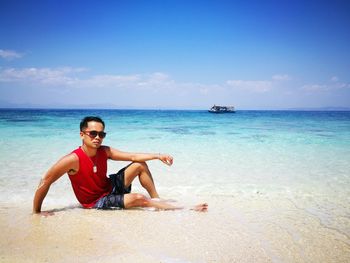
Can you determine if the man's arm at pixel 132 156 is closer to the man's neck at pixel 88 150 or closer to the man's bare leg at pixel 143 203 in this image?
the man's neck at pixel 88 150

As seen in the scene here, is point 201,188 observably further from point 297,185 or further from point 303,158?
point 303,158

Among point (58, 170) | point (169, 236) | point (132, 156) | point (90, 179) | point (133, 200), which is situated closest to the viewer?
point (169, 236)

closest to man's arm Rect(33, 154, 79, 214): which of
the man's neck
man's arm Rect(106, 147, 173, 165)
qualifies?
the man's neck

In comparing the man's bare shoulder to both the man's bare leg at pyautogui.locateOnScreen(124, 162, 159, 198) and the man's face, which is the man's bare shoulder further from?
the man's bare leg at pyautogui.locateOnScreen(124, 162, 159, 198)

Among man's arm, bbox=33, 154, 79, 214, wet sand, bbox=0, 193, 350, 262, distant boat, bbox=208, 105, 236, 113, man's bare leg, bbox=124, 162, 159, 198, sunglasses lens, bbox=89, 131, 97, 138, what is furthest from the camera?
distant boat, bbox=208, 105, 236, 113

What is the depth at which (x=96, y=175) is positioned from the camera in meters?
3.71

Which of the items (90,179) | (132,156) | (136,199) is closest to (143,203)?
(136,199)

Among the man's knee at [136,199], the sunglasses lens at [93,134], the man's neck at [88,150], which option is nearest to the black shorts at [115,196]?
the man's knee at [136,199]

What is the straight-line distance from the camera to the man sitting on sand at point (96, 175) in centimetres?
352

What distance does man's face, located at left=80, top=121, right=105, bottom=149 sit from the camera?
3.57 m

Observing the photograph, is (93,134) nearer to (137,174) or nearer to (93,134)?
(93,134)

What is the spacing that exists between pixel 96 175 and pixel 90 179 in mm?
93

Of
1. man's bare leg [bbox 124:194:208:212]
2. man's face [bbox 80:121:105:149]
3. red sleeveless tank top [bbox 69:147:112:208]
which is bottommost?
man's bare leg [bbox 124:194:208:212]

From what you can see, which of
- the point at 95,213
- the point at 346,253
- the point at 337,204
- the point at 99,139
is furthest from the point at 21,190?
the point at 337,204
